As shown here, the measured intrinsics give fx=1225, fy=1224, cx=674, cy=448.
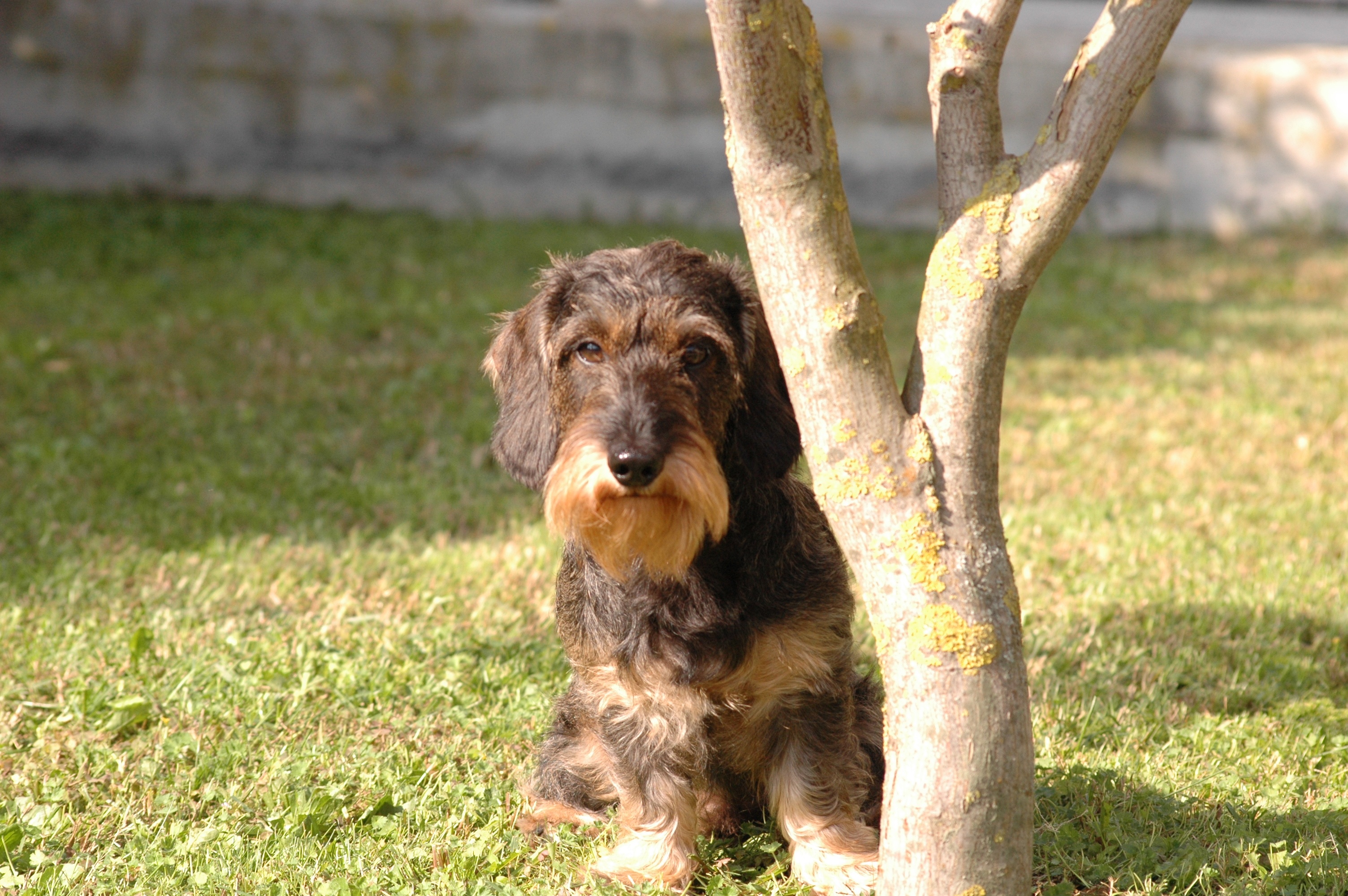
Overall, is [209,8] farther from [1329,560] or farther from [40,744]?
[1329,560]

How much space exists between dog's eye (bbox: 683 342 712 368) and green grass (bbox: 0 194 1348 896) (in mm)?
1403

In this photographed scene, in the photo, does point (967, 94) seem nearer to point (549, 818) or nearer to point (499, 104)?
point (549, 818)

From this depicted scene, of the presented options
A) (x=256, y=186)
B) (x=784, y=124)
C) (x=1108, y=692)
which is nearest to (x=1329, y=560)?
(x=1108, y=692)

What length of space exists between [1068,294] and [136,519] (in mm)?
7010

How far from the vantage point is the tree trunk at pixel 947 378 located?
262 centimetres

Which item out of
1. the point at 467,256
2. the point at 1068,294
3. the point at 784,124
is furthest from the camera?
the point at 467,256

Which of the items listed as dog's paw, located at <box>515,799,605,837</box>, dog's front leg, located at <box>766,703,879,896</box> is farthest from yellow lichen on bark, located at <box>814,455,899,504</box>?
dog's paw, located at <box>515,799,605,837</box>

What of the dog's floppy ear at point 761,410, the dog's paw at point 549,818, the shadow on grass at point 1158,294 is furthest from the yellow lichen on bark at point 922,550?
the shadow on grass at point 1158,294

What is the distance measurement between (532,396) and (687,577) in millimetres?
672

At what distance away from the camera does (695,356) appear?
3.24 m

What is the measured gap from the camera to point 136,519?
221 inches

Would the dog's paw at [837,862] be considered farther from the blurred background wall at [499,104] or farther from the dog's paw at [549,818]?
the blurred background wall at [499,104]

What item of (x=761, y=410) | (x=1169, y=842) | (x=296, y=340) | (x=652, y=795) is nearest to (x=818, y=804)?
(x=652, y=795)

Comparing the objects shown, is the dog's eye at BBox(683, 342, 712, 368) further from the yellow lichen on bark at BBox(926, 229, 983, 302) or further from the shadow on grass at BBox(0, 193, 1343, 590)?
the shadow on grass at BBox(0, 193, 1343, 590)
